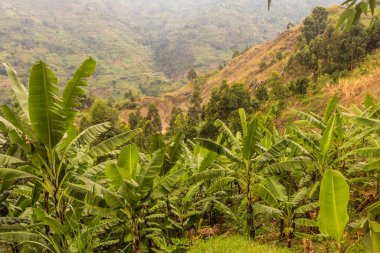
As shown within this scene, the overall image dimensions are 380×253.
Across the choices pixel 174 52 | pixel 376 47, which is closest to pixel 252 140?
pixel 376 47

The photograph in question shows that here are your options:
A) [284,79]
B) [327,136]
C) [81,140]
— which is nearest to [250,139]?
[327,136]

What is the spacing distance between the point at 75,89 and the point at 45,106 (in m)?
0.74

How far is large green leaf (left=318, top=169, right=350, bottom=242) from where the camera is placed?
15.5 feet

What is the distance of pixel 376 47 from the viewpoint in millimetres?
33875

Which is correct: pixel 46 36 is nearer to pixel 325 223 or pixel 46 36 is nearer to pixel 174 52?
pixel 174 52

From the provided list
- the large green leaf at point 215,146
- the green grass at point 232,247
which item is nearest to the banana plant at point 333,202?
the green grass at point 232,247

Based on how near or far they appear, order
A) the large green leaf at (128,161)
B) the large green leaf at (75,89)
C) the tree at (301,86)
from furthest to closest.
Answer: the tree at (301,86), the large green leaf at (128,161), the large green leaf at (75,89)

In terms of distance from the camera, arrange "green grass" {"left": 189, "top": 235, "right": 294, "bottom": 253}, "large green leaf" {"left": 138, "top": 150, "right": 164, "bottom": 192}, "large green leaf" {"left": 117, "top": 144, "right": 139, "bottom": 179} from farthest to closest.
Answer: "green grass" {"left": 189, "top": 235, "right": 294, "bottom": 253}, "large green leaf" {"left": 138, "top": 150, "right": 164, "bottom": 192}, "large green leaf" {"left": 117, "top": 144, "right": 139, "bottom": 179}

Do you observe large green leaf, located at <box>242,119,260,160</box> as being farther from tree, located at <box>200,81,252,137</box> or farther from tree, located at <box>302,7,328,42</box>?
tree, located at <box>302,7,328,42</box>

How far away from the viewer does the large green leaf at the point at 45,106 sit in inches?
201

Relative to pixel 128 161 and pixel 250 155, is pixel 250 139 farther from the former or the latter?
pixel 128 161

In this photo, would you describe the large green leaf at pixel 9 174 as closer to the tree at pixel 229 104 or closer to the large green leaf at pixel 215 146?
the large green leaf at pixel 215 146

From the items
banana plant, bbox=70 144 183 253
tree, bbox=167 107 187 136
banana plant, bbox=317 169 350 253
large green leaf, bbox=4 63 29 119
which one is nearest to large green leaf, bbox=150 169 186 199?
banana plant, bbox=70 144 183 253

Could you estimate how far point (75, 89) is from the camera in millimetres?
5852
